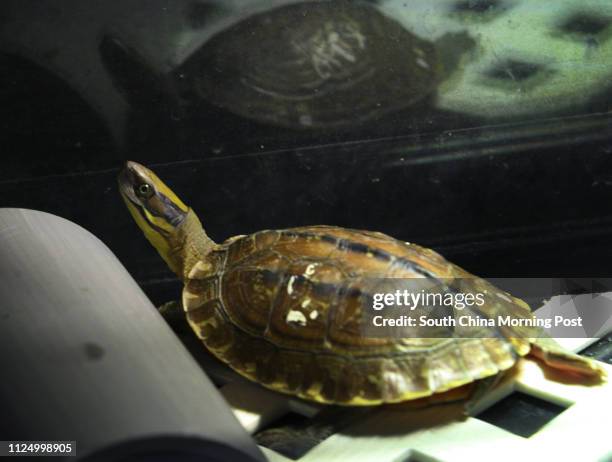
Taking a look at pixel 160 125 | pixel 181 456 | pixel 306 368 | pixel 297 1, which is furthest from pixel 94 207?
pixel 181 456

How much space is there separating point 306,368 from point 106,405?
52cm

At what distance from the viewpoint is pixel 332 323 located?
1.47 m

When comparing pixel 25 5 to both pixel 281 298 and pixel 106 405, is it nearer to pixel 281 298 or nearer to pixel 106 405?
pixel 281 298

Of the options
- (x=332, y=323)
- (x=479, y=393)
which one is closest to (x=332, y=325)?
(x=332, y=323)

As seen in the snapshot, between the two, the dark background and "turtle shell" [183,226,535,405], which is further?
the dark background

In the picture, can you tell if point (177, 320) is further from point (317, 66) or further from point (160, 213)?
point (317, 66)

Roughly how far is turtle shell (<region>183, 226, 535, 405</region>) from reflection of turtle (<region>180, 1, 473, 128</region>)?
63 cm

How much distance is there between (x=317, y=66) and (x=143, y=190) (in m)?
0.66

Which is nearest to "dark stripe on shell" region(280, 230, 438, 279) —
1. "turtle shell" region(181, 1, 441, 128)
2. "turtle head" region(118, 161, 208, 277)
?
"turtle head" region(118, 161, 208, 277)

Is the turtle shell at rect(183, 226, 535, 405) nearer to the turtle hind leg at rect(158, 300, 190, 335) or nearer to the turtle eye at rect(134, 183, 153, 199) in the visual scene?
the turtle hind leg at rect(158, 300, 190, 335)

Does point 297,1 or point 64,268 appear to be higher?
point 297,1

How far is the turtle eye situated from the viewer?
5.85ft

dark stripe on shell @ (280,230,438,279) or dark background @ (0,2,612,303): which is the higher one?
dark stripe on shell @ (280,230,438,279)

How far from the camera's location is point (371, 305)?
147 centimetres
